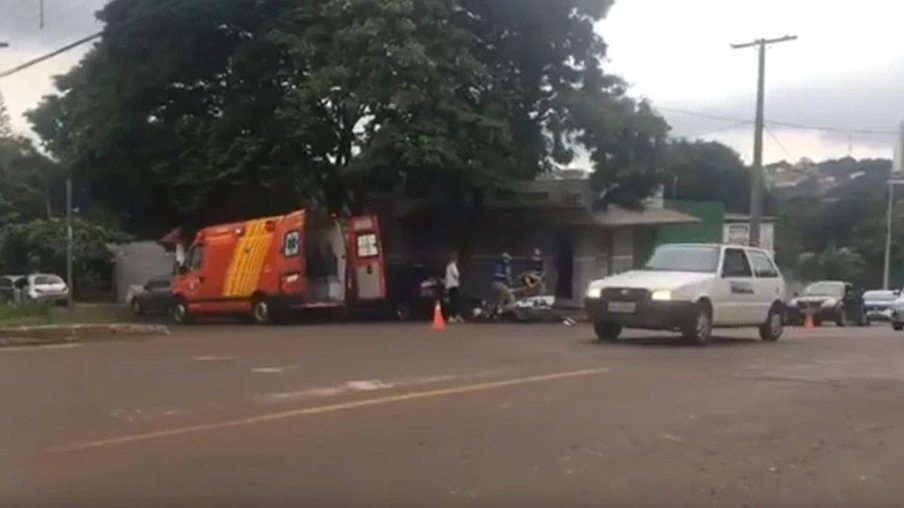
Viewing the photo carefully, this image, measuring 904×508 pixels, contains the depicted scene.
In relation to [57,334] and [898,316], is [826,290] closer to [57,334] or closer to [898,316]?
[898,316]

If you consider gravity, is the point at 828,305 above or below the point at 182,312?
below

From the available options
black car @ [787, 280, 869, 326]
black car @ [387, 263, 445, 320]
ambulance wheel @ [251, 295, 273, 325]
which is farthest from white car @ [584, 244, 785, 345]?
black car @ [787, 280, 869, 326]

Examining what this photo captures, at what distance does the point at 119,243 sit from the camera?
4325 cm

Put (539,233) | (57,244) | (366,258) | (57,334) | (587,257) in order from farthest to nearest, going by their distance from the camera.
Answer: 1. (57,244)
2. (587,257)
3. (539,233)
4. (366,258)
5. (57,334)

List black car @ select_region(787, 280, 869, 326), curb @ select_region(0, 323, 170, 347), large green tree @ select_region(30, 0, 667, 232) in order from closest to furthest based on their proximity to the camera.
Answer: curb @ select_region(0, 323, 170, 347) < large green tree @ select_region(30, 0, 667, 232) < black car @ select_region(787, 280, 869, 326)

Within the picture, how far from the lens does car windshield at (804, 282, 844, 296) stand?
39.3 meters

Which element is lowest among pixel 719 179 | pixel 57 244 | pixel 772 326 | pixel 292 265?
pixel 772 326

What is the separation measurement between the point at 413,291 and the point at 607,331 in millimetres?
12701

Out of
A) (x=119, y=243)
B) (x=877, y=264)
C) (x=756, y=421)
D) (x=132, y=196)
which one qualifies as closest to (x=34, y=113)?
(x=119, y=243)

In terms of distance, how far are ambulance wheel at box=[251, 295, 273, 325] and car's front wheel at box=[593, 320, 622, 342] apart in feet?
34.0

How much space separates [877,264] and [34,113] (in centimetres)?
4107

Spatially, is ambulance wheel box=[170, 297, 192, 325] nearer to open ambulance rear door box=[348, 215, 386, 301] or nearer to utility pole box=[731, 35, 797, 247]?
open ambulance rear door box=[348, 215, 386, 301]

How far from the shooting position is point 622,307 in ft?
57.9

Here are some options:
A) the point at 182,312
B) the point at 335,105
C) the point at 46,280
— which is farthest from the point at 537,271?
the point at 46,280
